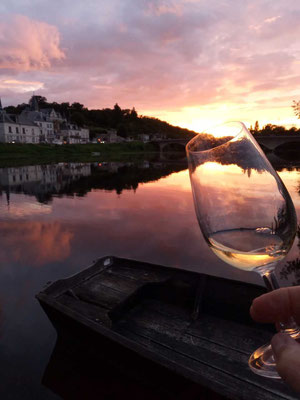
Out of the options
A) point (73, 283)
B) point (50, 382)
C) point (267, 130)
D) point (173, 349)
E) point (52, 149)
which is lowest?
point (50, 382)

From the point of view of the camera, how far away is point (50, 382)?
5.31m

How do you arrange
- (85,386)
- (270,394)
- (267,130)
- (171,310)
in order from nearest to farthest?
(270,394) < (85,386) < (171,310) < (267,130)

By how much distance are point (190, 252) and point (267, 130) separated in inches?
4517

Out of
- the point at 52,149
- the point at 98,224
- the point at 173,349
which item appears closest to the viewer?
the point at 173,349

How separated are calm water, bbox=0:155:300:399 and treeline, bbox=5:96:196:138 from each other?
115842mm

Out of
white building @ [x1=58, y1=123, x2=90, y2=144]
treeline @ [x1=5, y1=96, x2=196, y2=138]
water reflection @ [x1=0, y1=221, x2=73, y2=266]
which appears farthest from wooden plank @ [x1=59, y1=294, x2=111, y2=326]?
treeline @ [x1=5, y1=96, x2=196, y2=138]

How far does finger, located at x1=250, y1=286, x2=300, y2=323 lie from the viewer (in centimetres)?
129

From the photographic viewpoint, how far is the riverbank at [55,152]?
2284 inches

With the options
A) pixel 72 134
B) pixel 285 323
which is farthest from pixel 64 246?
pixel 72 134

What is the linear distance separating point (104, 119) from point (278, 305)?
165083 mm

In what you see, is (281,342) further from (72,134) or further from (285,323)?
(72,134)

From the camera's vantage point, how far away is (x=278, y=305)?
129 cm

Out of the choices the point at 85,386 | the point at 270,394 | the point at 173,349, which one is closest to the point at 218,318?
the point at 173,349

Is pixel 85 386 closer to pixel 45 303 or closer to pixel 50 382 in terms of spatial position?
pixel 50 382
